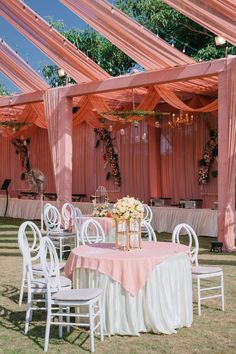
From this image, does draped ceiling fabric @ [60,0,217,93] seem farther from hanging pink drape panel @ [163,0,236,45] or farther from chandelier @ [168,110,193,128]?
chandelier @ [168,110,193,128]

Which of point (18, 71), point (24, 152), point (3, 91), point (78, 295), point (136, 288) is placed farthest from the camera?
point (3, 91)

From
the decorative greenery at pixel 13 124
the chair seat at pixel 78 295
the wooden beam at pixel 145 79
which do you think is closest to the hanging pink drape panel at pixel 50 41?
the wooden beam at pixel 145 79

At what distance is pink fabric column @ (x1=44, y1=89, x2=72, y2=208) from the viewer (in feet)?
39.3

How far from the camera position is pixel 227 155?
30.1ft

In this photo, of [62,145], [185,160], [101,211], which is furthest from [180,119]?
[101,211]

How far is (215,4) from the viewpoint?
7809 mm

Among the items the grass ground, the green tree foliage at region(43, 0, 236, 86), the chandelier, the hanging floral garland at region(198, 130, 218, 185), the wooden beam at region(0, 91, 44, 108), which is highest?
the green tree foliage at region(43, 0, 236, 86)

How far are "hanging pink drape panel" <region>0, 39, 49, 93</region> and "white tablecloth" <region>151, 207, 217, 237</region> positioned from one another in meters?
3.93

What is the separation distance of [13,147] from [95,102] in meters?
6.58

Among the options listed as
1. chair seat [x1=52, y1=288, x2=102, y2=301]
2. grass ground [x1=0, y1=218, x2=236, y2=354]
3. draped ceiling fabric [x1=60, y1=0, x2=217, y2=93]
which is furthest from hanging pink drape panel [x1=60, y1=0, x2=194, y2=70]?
chair seat [x1=52, y1=288, x2=102, y2=301]

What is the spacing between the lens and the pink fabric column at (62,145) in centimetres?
1199

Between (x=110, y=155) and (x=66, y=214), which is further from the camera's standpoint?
(x=110, y=155)

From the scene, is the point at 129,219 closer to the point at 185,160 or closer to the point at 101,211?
the point at 101,211

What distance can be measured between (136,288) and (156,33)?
14.3 m
